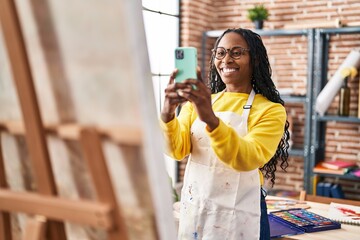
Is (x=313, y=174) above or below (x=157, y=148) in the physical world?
below

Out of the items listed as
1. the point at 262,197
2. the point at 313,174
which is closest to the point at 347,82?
the point at 313,174

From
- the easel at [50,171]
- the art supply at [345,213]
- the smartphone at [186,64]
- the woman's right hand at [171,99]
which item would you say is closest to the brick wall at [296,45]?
the art supply at [345,213]

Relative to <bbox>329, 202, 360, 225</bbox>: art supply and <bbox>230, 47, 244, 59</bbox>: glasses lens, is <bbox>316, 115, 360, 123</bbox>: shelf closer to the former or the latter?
<bbox>329, 202, 360, 225</bbox>: art supply

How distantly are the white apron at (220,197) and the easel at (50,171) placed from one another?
774 mm

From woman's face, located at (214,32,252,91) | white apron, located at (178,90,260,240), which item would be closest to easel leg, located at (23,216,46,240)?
white apron, located at (178,90,260,240)

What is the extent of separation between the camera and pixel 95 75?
2.36 ft

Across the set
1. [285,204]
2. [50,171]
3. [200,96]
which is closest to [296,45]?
[285,204]

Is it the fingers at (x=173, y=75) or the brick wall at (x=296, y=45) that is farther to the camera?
the brick wall at (x=296, y=45)

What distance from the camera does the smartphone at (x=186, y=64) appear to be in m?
1.24

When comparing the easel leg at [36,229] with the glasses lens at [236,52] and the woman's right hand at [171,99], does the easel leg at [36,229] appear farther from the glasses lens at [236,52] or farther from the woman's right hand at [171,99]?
the glasses lens at [236,52]

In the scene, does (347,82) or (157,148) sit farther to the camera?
(347,82)

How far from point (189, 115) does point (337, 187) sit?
274 cm

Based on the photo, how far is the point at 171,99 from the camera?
1.34m

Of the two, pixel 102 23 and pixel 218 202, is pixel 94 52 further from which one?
pixel 218 202
